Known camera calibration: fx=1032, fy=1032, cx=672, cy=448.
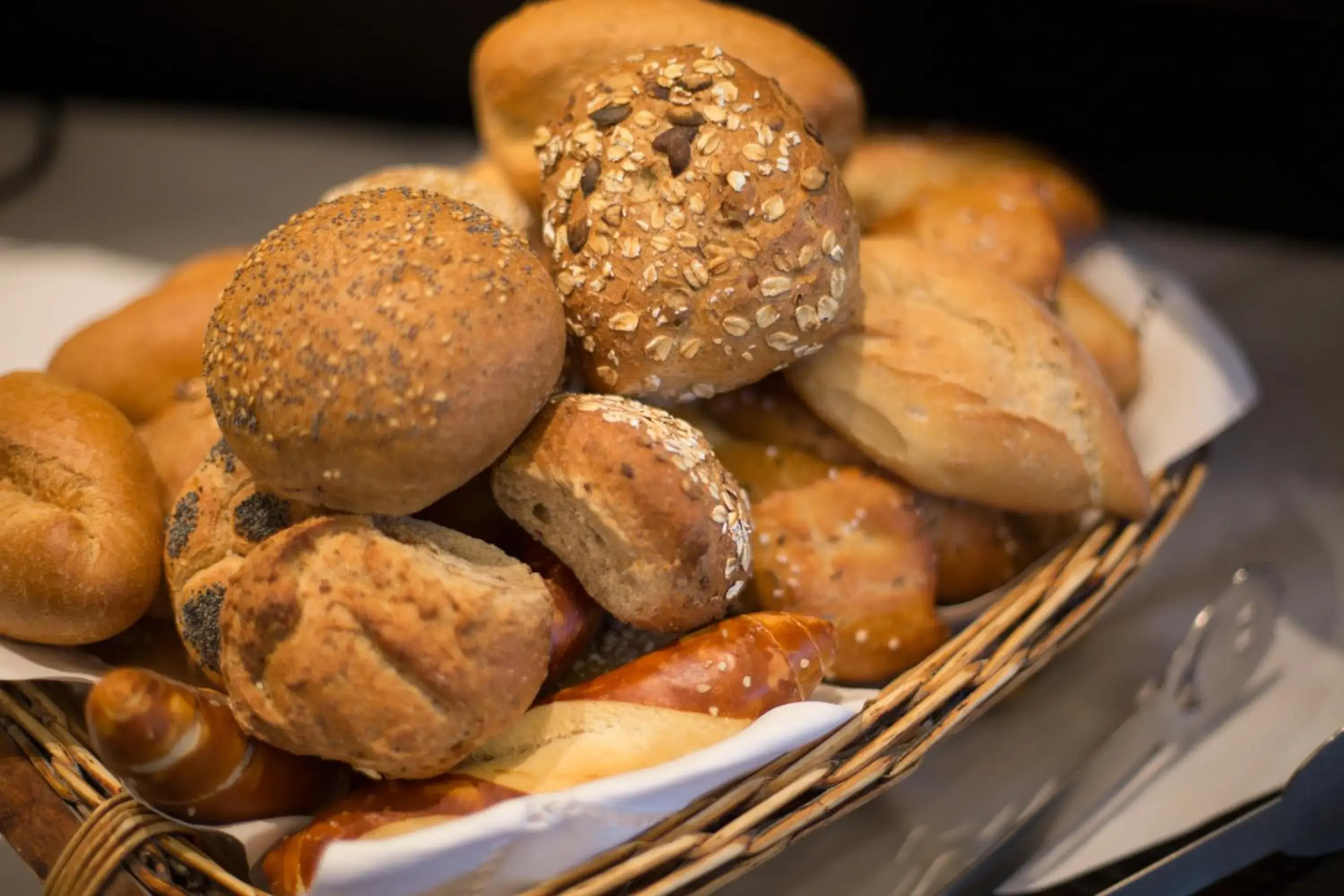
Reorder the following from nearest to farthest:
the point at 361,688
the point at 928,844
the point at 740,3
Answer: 1. the point at 361,688
2. the point at 928,844
3. the point at 740,3

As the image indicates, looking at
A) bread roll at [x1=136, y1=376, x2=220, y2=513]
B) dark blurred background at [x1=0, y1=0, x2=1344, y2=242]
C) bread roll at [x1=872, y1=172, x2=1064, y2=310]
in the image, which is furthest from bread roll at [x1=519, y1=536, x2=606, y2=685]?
dark blurred background at [x1=0, y1=0, x2=1344, y2=242]

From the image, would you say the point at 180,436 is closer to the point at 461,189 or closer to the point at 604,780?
the point at 461,189

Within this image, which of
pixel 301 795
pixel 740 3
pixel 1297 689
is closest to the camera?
pixel 301 795

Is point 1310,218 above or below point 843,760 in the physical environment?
above

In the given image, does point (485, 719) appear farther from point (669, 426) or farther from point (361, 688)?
point (669, 426)

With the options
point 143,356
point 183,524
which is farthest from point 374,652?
point 143,356

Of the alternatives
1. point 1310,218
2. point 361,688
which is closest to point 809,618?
point 361,688

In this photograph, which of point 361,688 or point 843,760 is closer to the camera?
Answer: point 361,688

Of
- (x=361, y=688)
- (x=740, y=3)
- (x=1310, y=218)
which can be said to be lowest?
(x=361, y=688)
